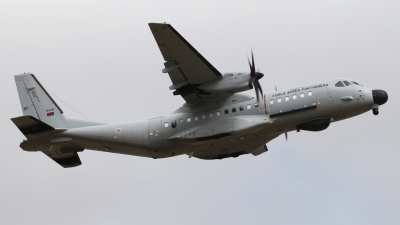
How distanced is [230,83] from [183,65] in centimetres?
240

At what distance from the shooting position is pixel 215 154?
106 feet

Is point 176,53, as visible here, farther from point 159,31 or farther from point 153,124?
point 153,124

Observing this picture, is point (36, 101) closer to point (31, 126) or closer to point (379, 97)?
point (31, 126)

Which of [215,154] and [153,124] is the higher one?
[153,124]

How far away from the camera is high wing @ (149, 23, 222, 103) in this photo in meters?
28.0

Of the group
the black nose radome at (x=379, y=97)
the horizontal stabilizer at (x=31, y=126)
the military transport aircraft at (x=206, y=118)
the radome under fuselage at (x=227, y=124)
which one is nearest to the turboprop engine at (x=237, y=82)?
the military transport aircraft at (x=206, y=118)

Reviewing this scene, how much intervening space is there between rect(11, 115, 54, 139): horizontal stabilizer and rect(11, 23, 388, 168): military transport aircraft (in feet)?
0.15

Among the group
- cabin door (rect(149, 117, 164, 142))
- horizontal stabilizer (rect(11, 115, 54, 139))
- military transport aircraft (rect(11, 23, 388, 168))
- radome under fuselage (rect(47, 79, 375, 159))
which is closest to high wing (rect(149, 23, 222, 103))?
Answer: military transport aircraft (rect(11, 23, 388, 168))

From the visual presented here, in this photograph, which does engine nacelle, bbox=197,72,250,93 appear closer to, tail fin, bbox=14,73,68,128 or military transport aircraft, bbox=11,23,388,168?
military transport aircraft, bbox=11,23,388,168

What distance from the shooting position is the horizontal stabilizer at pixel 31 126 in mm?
30141

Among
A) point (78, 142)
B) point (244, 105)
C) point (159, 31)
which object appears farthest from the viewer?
point (78, 142)

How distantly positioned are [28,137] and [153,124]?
6.39 meters

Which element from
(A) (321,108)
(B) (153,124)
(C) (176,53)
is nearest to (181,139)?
(B) (153,124)

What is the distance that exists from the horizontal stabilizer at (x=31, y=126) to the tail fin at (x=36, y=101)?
5.98ft
